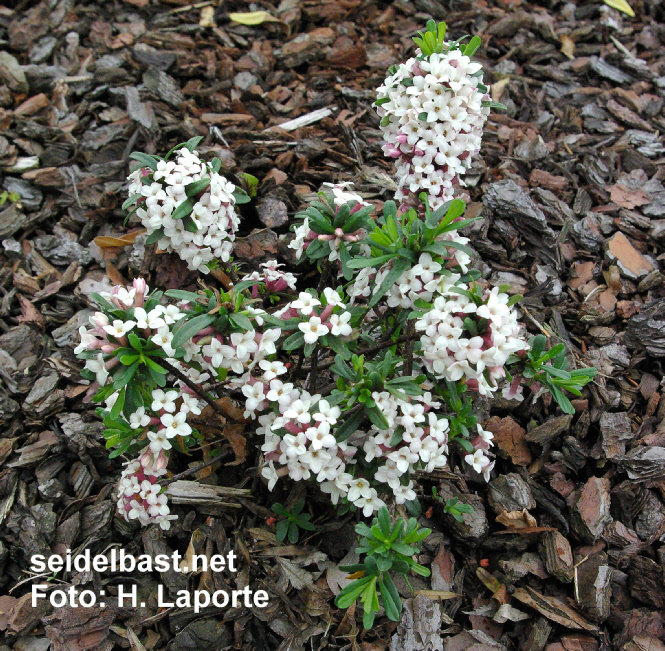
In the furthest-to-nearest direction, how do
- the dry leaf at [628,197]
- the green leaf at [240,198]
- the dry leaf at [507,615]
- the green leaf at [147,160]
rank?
the dry leaf at [628,197]
the green leaf at [240,198]
the green leaf at [147,160]
the dry leaf at [507,615]

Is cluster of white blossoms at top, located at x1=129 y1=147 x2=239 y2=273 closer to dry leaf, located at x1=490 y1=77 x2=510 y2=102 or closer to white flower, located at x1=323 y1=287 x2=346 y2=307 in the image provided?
white flower, located at x1=323 y1=287 x2=346 y2=307

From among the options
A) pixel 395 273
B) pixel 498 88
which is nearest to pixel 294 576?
pixel 395 273

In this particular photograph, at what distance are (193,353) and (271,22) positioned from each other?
4.64 meters

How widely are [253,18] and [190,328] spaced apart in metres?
4.72

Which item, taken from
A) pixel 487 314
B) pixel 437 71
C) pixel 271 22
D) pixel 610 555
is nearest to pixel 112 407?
pixel 487 314

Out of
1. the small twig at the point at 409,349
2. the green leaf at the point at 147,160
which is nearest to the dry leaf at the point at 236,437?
the small twig at the point at 409,349

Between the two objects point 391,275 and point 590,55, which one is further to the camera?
point 590,55

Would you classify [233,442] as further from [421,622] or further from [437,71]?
[437,71]

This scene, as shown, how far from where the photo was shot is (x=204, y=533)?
362 centimetres

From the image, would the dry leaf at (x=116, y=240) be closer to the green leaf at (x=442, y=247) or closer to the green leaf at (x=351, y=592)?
the green leaf at (x=442, y=247)

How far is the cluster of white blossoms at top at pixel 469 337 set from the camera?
2541mm

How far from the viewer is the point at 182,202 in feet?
10.8

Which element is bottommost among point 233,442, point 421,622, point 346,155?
point 421,622

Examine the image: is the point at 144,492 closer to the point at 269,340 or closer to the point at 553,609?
the point at 269,340
